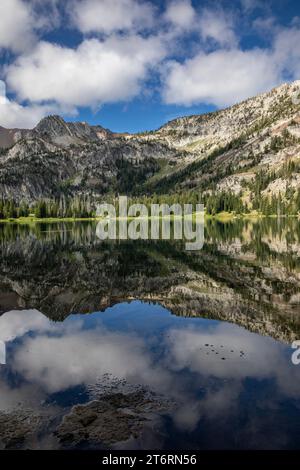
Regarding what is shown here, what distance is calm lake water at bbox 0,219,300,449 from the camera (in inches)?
502

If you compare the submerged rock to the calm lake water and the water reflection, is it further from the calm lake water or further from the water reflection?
the water reflection

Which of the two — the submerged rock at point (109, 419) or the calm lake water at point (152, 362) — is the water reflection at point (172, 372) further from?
the submerged rock at point (109, 419)

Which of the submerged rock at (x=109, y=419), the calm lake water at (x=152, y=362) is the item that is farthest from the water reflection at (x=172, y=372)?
the submerged rock at (x=109, y=419)

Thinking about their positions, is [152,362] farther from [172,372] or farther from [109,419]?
[109,419]

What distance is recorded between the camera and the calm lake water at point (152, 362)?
1275 centimetres

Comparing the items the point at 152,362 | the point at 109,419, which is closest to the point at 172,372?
the point at 152,362

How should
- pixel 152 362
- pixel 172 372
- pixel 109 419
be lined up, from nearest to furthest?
1. pixel 109 419
2. pixel 172 372
3. pixel 152 362

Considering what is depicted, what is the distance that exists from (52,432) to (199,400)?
5580mm

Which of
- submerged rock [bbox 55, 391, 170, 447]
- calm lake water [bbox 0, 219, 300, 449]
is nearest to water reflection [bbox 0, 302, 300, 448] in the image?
calm lake water [bbox 0, 219, 300, 449]

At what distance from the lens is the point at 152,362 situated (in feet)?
62.3

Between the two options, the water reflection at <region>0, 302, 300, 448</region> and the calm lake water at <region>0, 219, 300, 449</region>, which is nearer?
the calm lake water at <region>0, 219, 300, 449</region>

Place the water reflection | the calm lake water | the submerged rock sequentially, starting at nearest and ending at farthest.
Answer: the submerged rock < the calm lake water < the water reflection

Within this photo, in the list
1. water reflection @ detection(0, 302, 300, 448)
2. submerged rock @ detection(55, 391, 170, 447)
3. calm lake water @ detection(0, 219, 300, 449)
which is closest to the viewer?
submerged rock @ detection(55, 391, 170, 447)
